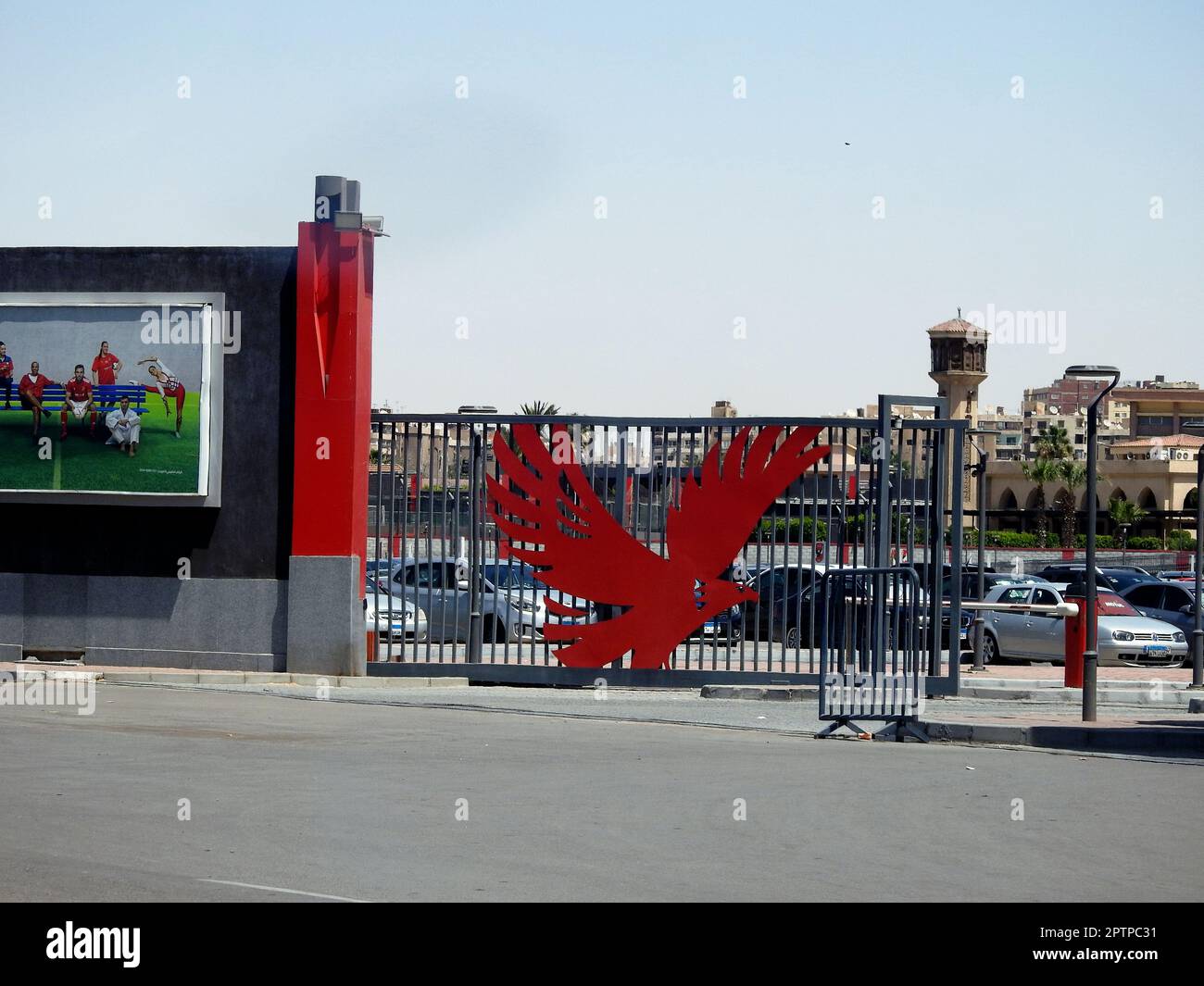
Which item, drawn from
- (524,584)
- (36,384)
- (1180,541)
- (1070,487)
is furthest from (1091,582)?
(1070,487)

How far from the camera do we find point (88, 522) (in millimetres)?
20625

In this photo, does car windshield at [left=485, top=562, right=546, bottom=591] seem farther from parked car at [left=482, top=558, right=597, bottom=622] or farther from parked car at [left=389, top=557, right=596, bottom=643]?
parked car at [left=389, top=557, right=596, bottom=643]

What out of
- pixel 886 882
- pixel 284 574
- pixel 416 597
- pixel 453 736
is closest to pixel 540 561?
pixel 416 597

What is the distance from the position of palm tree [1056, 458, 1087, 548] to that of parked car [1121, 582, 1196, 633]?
7025 centimetres

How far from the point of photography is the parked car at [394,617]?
67.1ft

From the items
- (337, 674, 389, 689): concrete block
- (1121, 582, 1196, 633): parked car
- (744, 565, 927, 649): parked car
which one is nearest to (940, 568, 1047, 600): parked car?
(1121, 582, 1196, 633): parked car

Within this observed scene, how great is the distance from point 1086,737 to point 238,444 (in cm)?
1112

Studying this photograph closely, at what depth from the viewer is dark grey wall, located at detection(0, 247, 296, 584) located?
66.5 feet

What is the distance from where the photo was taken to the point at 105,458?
20.3m

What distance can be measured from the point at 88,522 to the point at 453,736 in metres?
8.07

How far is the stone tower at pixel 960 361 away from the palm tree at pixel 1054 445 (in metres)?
18.3

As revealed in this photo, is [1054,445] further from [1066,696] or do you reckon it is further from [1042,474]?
[1066,696]

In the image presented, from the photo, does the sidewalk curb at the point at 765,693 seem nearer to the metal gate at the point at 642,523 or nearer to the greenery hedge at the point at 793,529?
the metal gate at the point at 642,523
